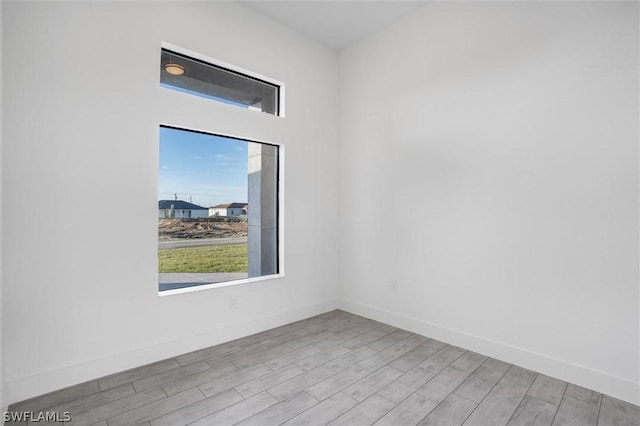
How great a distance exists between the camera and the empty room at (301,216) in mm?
2072

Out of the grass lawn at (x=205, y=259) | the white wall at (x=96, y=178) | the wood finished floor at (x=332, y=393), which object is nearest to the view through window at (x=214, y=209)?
the grass lawn at (x=205, y=259)

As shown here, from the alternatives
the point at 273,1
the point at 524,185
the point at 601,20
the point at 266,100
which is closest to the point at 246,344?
the point at 266,100

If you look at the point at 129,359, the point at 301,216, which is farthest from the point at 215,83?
the point at 129,359

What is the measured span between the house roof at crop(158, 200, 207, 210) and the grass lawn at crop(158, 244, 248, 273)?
365mm

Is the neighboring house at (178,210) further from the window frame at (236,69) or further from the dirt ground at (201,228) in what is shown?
the window frame at (236,69)

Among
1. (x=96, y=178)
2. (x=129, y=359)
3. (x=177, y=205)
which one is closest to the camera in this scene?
(x=96, y=178)

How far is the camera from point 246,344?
2.94 meters

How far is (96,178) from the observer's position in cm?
233

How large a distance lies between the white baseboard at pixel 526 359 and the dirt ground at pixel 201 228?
70.6 inches

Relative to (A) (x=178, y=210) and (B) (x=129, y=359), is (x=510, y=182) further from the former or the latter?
(B) (x=129, y=359)

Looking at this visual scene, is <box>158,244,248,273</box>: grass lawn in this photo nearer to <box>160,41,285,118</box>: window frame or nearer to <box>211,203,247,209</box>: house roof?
<box>211,203,247,209</box>: house roof

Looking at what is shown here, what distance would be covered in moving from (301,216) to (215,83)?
5.25 feet

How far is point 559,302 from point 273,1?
3555 millimetres

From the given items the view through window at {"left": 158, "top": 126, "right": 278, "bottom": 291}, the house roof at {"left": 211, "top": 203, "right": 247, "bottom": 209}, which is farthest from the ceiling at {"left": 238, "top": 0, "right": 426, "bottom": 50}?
the house roof at {"left": 211, "top": 203, "right": 247, "bottom": 209}
